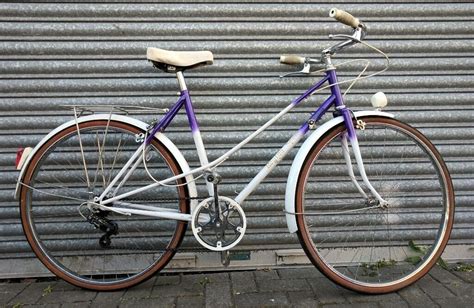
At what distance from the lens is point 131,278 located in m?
2.60

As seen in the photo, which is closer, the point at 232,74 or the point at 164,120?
the point at 164,120

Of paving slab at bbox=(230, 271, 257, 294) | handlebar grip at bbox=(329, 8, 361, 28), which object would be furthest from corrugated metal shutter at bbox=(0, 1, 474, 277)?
handlebar grip at bbox=(329, 8, 361, 28)

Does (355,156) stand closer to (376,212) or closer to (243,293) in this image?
(376,212)

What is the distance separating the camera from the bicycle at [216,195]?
247 cm

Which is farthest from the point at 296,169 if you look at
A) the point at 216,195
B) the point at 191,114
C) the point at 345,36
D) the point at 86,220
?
the point at 86,220

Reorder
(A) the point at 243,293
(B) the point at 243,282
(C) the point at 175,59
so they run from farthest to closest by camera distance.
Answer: (B) the point at 243,282 → (A) the point at 243,293 → (C) the point at 175,59

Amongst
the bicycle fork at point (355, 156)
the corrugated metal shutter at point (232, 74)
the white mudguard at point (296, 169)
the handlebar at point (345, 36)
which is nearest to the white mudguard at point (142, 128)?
the corrugated metal shutter at point (232, 74)

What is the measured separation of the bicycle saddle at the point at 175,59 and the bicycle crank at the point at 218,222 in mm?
893

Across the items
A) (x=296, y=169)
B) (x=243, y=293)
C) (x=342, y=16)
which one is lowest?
(x=243, y=293)

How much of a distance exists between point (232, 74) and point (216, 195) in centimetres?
102

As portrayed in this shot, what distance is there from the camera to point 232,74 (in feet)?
9.58

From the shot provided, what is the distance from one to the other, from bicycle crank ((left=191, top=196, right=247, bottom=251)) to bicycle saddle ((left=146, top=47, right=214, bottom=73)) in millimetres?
893

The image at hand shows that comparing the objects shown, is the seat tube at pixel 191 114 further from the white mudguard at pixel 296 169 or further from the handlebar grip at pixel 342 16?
the handlebar grip at pixel 342 16

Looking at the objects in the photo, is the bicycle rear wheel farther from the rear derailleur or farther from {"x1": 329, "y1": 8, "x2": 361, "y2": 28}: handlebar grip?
{"x1": 329, "y1": 8, "x2": 361, "y2": 28}: handlebar grip
